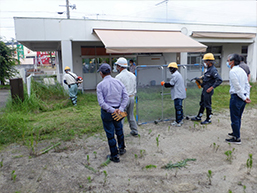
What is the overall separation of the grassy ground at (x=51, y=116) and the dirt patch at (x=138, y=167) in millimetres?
484

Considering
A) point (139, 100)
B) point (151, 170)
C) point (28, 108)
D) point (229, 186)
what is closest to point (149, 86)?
point (139, 100)

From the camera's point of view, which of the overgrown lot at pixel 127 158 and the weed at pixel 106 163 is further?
the weed at pixel 106 163

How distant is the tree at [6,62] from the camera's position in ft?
47.8

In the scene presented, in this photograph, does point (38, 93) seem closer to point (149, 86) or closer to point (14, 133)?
point (14, 133)

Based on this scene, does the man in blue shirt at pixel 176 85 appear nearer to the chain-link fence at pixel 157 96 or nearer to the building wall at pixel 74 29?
the chain-link fence at pixel 157 96

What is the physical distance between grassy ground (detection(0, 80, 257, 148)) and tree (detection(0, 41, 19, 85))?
23.3ft

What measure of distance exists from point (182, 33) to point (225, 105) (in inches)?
240

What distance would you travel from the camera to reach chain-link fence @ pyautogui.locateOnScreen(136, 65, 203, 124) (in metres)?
5.84


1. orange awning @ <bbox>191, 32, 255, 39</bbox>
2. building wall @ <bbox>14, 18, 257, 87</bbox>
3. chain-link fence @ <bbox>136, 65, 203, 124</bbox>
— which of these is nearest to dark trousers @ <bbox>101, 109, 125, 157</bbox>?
chain-link fence @ <bbox>136, 65, 203, 124</bbox>

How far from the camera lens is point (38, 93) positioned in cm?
887

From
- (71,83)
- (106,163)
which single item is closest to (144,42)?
(71,83)

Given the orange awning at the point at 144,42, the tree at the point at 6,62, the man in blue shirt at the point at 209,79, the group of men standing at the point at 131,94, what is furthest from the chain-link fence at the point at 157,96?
the tree at the point at 6,62

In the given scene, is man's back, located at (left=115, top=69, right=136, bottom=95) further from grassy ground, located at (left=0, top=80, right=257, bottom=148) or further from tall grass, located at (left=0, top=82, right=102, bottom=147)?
tall grass, located at (left=0, top=82, right=102, bottom=147)

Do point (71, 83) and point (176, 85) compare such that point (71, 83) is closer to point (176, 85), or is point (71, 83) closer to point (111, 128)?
point (176, 85)
